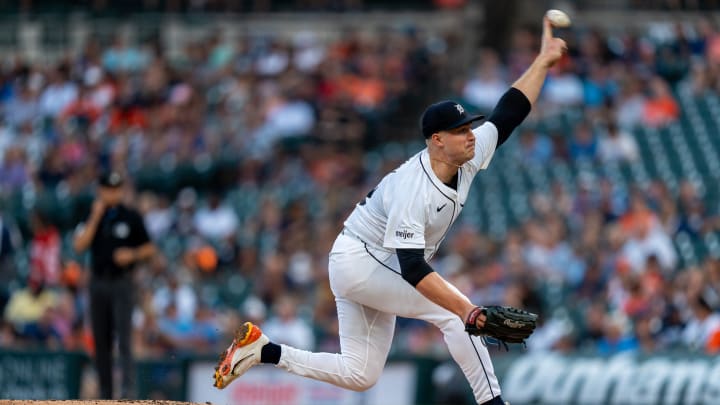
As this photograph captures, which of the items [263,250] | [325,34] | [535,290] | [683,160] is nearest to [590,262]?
[535,290]

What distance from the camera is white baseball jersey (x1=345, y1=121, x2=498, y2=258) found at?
25.7 feet

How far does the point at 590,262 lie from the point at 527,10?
28.0 feet

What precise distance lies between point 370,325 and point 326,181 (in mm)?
10989

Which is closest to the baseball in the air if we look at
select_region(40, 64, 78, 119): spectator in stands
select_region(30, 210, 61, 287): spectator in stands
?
select_region(30, 210, 61, 287): spectator in stands

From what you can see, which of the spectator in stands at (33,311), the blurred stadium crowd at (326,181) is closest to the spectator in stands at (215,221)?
the blurred stadium crowd at (326,181)

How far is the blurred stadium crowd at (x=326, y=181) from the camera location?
15500mm

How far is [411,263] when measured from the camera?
780 cm

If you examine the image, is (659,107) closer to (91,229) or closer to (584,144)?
(584,144)

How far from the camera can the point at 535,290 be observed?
15.5m

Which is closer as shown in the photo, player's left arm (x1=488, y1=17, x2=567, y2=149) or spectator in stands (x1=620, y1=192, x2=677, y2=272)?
player's left arm (x1=488, y1=17, x2=567, y2=149)

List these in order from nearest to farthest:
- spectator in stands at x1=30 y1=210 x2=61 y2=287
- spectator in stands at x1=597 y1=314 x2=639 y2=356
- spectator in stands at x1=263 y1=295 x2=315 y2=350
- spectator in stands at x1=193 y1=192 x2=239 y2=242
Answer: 1. spectator in stands at x1=597 y1=314 x2=639 y2=356
2. spectator in stands at x1=263 y1=295 x2=315 y2=350
3. spectator in stands at x1=30 y1=210 x2=61 y2=287
4. spectator in stands at x1=193 y1=192 x2=239 y2=242

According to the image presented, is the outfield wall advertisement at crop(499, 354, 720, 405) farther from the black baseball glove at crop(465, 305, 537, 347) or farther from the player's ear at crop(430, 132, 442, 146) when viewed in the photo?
the player's ear at crop(430, 132, 442, 146)

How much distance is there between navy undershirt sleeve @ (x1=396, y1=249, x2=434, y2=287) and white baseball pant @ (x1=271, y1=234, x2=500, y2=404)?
1.06 feet

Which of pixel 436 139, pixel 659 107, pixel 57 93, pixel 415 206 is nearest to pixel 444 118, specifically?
pixel 436 139
